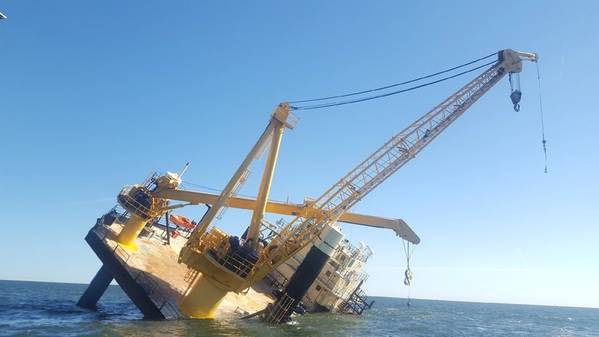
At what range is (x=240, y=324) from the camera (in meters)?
29.3

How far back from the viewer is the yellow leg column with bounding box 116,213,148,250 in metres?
35.0

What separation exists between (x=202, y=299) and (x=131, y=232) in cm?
960

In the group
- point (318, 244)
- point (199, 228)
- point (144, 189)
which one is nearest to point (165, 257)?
point (144, 189)

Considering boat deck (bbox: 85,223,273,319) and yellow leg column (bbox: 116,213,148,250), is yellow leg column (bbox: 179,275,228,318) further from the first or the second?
yellow leg column (bbox: 116,213,148,250)

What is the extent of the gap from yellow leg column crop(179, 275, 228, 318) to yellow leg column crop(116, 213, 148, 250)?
8.31 meters

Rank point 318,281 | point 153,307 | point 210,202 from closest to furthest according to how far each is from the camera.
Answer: point 153,307, point 210,202, point 318,281

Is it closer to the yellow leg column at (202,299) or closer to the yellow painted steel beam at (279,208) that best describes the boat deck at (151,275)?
the yellow leg column at (202,299)

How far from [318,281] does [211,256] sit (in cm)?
1984

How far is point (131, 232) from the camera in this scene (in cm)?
3531

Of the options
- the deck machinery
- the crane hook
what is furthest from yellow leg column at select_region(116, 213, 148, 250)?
the crane hook

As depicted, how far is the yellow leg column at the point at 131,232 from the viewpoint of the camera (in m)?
35.0

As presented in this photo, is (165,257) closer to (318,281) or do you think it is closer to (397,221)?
(318,281)

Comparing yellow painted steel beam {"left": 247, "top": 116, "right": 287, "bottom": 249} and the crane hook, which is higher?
the crane hook

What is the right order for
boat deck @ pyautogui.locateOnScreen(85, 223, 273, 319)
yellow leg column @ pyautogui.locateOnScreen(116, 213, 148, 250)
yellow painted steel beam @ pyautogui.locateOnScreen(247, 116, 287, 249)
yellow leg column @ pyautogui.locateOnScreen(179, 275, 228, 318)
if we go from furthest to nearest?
yellow leg column @ pyautogui.locateOnScreen(116, 213, 148, 250) → yellow painted steel beam @ pyautogui.locateOnScreen(247, 116, 287, 249) → yellow leg column @ pyautogui.locateOnScreen(179, 275, 228, 318) → boat deck @ pyautogui.locateOnScreen(85, 223, 273, 319)
